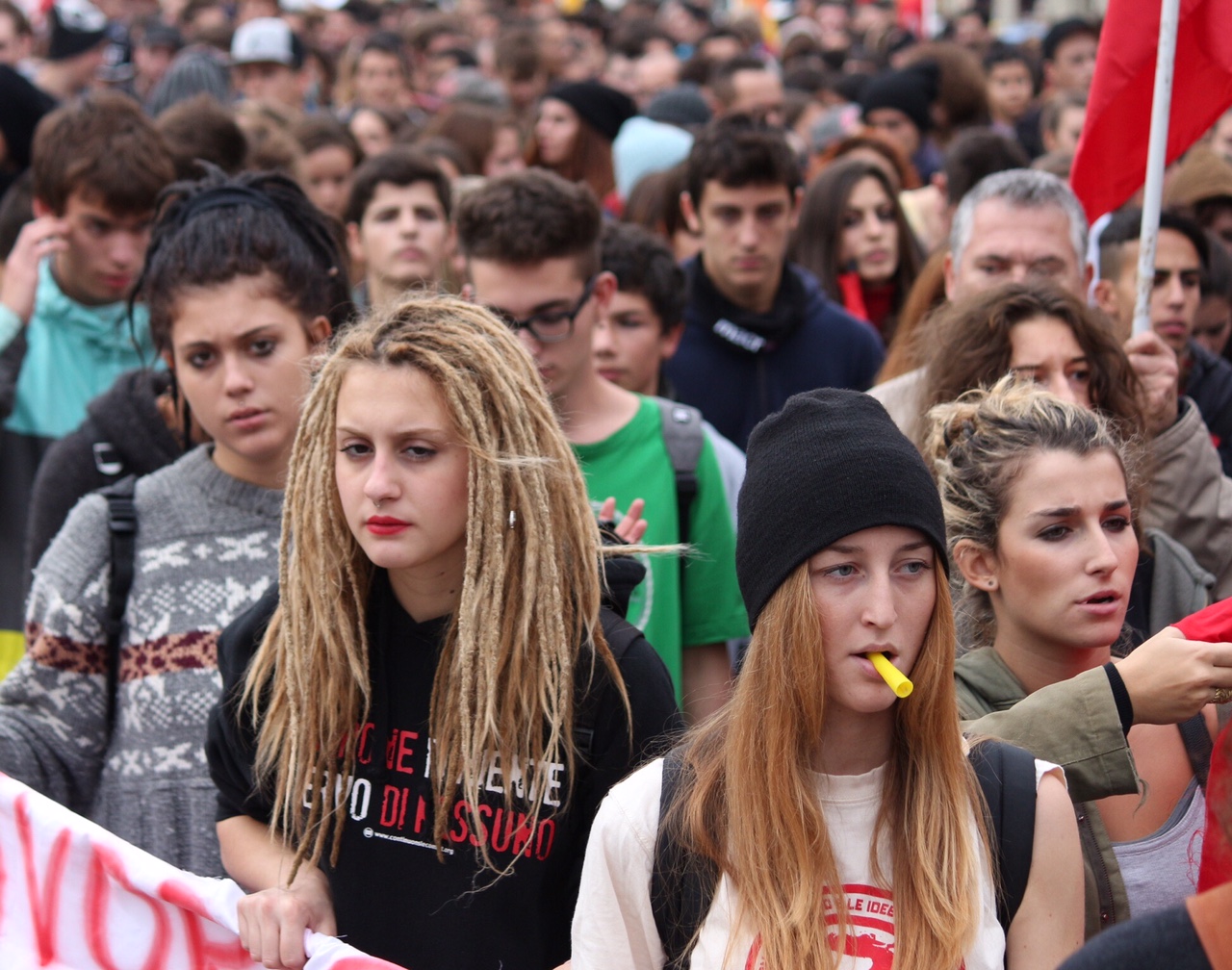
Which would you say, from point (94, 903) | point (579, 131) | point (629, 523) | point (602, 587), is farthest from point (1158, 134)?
point (579, 131)

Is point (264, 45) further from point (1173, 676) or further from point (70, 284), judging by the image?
point (1173, 676)

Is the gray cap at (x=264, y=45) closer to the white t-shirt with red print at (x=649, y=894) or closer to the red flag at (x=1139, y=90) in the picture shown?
the red flag at (x=1139, y=90)

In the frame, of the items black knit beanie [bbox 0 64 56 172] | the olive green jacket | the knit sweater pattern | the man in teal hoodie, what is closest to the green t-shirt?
the knit sweater pattern

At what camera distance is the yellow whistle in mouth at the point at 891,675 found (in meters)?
2.03

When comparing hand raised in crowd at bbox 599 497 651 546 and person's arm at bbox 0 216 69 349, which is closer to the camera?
hand raised in crowd at bbox 599 497 651 546

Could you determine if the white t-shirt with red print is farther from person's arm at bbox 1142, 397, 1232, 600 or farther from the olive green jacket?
person's arm at bbox 1142, 397, 1232, 600

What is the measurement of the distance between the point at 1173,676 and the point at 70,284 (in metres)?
3.69

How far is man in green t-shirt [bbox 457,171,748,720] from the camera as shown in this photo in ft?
12.0

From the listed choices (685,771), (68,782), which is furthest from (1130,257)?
(68,782)

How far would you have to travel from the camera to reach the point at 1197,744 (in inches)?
103

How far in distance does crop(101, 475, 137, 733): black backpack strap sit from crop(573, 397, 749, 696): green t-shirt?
113 centimetres

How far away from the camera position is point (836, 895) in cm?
204

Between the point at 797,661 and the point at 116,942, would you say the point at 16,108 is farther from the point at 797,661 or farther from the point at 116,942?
the point at 797,661

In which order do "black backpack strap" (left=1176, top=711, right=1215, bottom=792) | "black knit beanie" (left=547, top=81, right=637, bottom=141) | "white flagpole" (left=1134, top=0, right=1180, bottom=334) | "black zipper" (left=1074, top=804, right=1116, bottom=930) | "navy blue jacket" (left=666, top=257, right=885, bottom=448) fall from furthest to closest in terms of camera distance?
1. "black knit beanie" (left=547, top=81, right=637, bottom=141)
2. "navy blue jacket" (left=666, top=257, right=885, bottom=448)
3. "white flagpole" (left=1134, top=0, right=1180, bottom=334)
4. "black backpack strap" (left=1176, top=711, right=1215, bottom=792)
5. "black zipper" (left=1074, top=804, right=1116, bottom=930)
